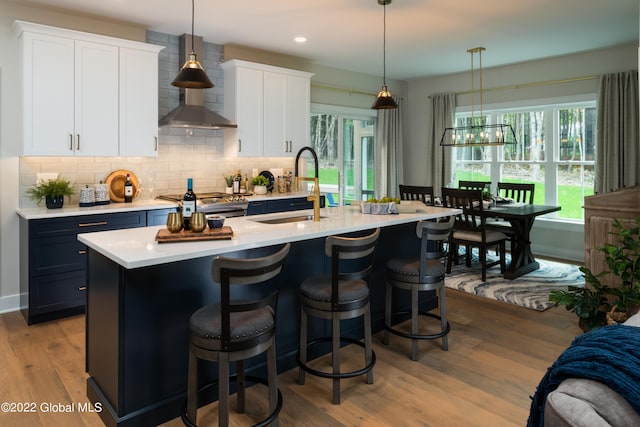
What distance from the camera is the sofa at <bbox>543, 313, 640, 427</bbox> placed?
37.5 inches

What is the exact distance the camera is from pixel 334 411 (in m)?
2.45

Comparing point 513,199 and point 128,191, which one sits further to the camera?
point 513,199

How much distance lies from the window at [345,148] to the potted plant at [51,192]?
11.9 feet

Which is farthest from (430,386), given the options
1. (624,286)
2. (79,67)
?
(79,67)

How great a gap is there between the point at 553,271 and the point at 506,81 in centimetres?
300

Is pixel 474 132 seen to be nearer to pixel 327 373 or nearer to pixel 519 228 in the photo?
pixel 519 228

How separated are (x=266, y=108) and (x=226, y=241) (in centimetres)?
343

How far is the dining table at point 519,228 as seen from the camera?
503 cm

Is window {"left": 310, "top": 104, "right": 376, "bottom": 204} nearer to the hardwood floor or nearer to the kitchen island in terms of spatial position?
the hardwood floor

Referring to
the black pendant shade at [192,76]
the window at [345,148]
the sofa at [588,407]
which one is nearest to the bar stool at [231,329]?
the sofa at [588,407]

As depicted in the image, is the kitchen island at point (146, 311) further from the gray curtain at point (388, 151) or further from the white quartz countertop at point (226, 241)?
the gray curtain at point (388, 151)

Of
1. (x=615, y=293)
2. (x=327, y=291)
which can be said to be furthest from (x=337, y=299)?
(x=615, y=293)

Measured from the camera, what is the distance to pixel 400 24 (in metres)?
4.69

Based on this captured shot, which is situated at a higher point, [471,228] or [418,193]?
[418,193]
